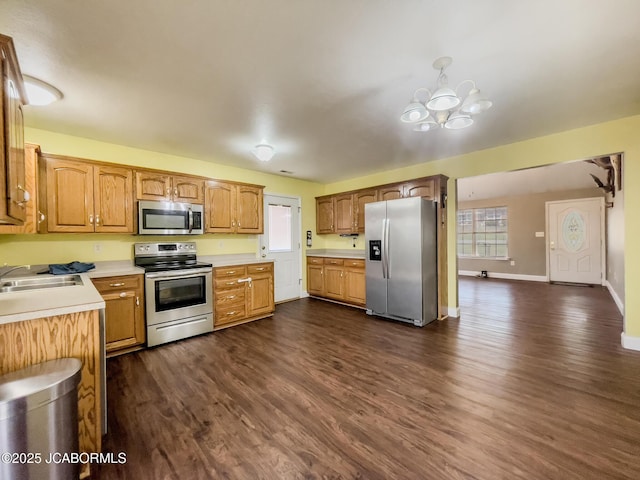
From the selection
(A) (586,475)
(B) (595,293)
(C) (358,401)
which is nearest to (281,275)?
(C) (358,401)

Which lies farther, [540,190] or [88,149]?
[540,190]

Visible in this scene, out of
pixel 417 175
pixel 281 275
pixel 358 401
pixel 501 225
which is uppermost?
pixel 417 175

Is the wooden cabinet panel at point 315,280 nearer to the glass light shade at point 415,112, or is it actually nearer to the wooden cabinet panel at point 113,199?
the wooden cabinet panel at point 113,199

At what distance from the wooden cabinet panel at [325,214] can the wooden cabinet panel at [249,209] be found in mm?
1561

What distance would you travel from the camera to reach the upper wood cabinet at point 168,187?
3.57 m

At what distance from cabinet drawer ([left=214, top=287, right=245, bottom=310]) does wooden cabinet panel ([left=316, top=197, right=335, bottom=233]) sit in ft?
7.83

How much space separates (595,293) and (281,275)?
6595 mm

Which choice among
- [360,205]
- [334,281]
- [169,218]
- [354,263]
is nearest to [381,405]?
[354,263]

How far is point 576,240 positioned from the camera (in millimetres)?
6871

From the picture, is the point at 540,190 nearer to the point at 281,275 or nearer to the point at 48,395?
the point at 281,275

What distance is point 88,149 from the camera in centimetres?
340

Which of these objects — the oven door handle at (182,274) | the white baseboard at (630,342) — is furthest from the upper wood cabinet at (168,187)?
the white baseboard at (630,342)

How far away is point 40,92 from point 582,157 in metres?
5.42

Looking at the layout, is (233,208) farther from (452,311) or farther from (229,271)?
(452,311)
